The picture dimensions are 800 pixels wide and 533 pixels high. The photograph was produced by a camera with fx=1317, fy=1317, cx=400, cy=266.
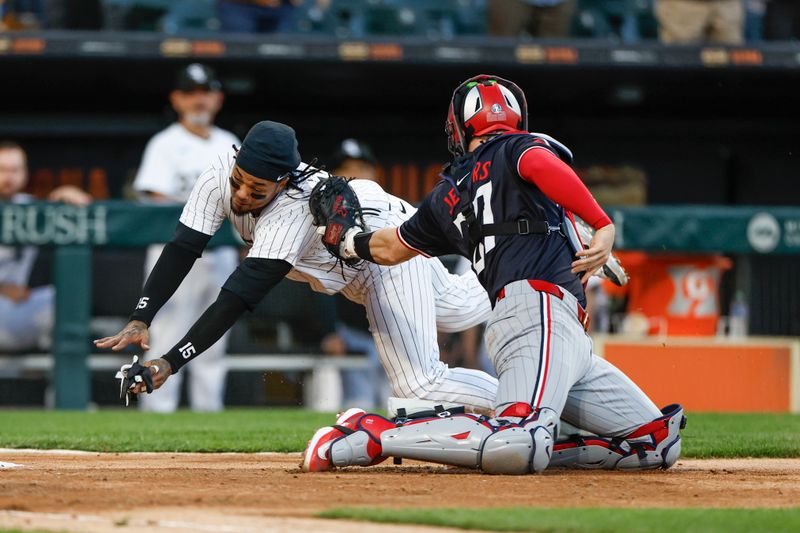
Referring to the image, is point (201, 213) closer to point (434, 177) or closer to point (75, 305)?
point (75, 305)

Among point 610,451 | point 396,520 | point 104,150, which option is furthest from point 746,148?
point 396,520

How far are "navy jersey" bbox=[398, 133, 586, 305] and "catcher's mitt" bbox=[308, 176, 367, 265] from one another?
0.90 feet

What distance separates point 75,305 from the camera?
813 cm

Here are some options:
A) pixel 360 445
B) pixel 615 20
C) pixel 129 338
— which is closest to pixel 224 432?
pixel 129 338

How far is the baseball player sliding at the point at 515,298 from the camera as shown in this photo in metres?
4.05

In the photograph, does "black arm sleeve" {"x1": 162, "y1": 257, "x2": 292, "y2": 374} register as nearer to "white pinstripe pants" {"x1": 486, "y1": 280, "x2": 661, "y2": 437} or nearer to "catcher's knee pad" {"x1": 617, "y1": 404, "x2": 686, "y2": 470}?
"white pinstripe pants" {"x1": 486, "y1": 280, "x2": 661, "y2": 437}

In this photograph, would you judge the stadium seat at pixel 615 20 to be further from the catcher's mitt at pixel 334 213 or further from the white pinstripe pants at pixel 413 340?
the catcher's mitt at pixel 334 213

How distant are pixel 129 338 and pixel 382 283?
958 mm

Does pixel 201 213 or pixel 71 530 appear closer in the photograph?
pixel 71 530

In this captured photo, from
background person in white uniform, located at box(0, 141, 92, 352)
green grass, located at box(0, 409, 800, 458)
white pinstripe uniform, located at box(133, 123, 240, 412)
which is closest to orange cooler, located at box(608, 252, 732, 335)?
green grass, located at box(0, 409, 800, 458)

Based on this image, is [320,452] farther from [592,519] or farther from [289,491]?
[592,519]

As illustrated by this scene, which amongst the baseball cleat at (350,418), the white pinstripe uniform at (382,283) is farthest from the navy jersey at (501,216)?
the baseball cleat at (350,418)

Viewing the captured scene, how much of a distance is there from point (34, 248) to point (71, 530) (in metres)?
5.58

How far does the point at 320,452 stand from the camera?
13.7 feet
